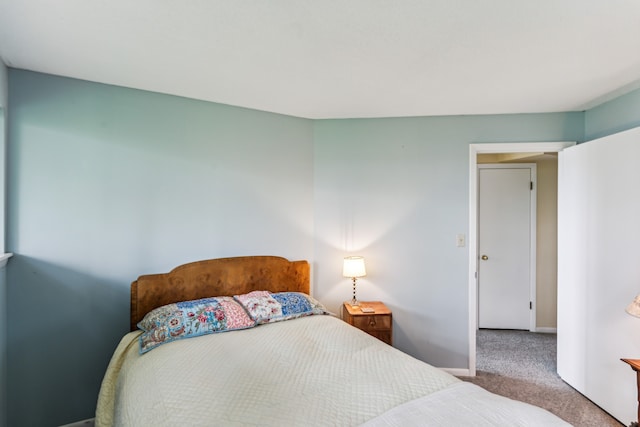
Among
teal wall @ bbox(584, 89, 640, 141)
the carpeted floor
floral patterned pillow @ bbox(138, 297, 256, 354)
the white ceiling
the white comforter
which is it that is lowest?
the carpeted floor

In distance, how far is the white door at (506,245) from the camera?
4.03 metres

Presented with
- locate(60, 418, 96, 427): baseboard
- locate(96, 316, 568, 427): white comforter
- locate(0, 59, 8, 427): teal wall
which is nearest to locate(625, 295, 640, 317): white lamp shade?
locate(96, 316, 568, 427): white comforter

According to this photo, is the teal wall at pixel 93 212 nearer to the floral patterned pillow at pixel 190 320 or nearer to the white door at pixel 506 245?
the floral patterned pillow at pixel 190 320

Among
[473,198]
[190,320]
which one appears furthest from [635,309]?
[190,320]

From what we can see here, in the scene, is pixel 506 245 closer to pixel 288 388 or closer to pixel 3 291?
pixel 288 388

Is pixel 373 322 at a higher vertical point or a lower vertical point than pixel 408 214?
lower

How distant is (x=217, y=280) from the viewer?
8.30ft

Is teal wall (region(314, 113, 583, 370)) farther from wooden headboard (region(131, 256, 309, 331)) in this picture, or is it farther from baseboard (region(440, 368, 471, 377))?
wooden headboard (region(131, 256, 309, 331))

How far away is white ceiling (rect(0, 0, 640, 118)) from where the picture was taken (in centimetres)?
143

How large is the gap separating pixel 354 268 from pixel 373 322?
45 centimetres

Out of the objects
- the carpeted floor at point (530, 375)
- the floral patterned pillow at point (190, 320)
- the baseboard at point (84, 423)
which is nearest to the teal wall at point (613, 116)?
the carpeted floor at point (530, 375)

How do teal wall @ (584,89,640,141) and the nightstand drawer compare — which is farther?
the nightstand drawer

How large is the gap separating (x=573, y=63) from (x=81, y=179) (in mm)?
3152

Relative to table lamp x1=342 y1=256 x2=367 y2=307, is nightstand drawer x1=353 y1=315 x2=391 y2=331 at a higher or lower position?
lower
